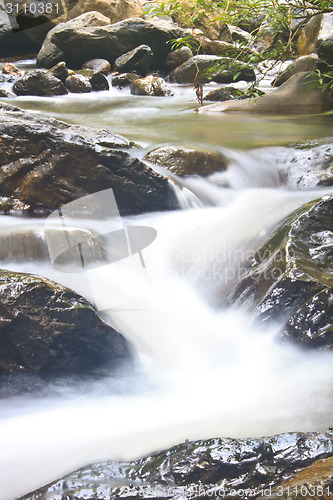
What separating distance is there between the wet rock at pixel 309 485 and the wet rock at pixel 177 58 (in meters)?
12.4

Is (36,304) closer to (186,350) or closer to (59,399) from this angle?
(59,399)

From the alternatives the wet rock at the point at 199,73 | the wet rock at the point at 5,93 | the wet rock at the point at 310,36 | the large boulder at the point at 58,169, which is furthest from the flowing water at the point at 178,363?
the wet rock at the point at 310,36

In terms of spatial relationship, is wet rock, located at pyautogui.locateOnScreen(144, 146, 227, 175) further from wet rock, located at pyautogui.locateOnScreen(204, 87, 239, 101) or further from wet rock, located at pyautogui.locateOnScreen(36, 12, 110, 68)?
wet rock, located at pyautogui.locateOnScreen(36, 12, 110, 68)

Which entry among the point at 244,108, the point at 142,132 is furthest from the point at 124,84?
the point at 142,132

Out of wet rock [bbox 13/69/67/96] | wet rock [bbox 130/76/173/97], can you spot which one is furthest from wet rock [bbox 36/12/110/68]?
wet rock [bbox 130/76/173/97]

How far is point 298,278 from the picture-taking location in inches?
115

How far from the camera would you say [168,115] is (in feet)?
27.5

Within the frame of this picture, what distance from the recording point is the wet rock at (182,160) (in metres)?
4.89

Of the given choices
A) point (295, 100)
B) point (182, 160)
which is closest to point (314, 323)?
point (182, 160)

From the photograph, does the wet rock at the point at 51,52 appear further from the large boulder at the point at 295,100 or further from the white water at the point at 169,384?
the white water at the point at 169,384

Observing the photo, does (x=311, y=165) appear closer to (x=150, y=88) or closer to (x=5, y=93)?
(x=150, y=88)

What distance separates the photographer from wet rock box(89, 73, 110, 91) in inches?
429

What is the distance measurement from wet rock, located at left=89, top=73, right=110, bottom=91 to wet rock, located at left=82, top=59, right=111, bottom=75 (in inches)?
30.8

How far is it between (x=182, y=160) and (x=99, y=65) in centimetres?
839
